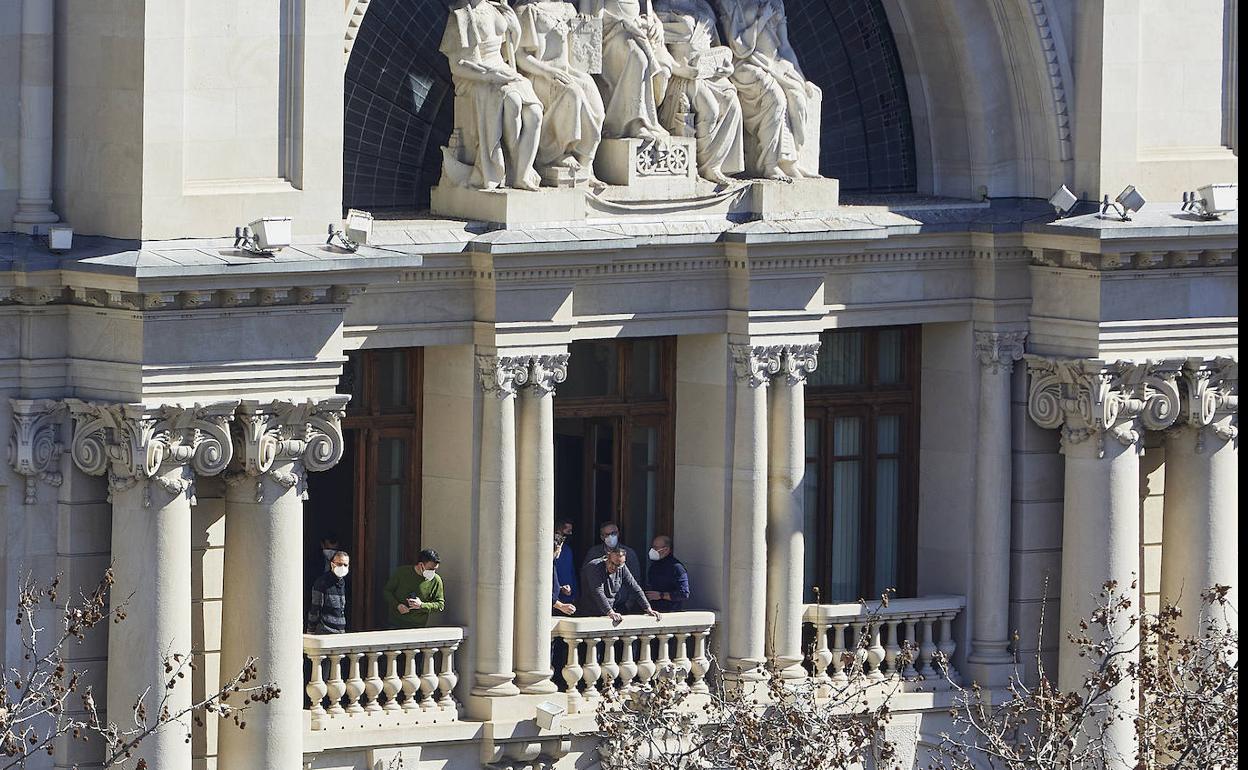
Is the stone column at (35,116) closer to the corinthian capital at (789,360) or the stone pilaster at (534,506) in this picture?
the stone pilaster at (534,506)

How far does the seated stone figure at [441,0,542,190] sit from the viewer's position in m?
42.9

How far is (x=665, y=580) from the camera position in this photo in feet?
149

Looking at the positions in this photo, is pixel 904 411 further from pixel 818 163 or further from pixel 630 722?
pixel 630 722

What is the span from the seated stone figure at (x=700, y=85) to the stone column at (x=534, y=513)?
3.15 metres

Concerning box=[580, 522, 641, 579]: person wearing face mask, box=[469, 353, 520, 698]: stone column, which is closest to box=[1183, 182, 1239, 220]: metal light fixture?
box=[580, 522, 641, 579]: person wearing face mask

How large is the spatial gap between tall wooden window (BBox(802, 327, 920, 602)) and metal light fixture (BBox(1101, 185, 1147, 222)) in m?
3.08

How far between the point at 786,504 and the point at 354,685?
19.4 ft

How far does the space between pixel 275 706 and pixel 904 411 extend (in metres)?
10.5

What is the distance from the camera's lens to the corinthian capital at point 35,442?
40.2m

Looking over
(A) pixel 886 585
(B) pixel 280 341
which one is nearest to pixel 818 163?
(A) pixel 886 585

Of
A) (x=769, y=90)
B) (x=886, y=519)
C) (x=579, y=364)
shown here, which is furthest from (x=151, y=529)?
(x=886, y=519)

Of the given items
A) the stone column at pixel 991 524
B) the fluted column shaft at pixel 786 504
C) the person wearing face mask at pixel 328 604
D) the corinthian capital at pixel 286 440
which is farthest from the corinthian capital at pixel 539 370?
the stone column at pixel 991 524

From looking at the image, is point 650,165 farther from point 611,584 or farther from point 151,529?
point 151,529

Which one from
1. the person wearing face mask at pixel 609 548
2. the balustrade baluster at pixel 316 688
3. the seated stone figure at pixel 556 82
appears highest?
the seated stone figure at pixel 556 82
